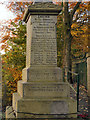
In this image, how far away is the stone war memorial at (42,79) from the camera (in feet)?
20.9

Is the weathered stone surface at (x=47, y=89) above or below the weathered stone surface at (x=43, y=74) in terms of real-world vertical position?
below

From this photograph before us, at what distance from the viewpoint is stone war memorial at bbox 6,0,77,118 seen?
20.9 ft

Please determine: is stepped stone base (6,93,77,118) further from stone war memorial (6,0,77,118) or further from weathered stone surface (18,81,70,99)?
weathered stone surface (18,81,70,99)

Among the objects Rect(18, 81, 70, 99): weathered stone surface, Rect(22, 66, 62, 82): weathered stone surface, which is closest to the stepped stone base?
Rect(18, 81, 70, 99): weathered stone surface

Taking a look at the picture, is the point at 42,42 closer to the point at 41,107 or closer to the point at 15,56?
the point at 41,107

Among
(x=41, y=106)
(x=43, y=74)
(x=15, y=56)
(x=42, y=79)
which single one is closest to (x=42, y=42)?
(x=43, y=74)

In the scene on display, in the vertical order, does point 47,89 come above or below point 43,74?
below

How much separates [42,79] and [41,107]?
1.05 m

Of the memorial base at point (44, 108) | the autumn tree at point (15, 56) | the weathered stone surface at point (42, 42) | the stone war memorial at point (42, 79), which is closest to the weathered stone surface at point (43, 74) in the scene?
the stone war memorial at point (42, 79)

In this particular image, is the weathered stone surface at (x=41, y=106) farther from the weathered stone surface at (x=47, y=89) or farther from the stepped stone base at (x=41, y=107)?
the weathered stone surface at (x=47, y=89)

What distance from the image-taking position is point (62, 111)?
21.1 ft

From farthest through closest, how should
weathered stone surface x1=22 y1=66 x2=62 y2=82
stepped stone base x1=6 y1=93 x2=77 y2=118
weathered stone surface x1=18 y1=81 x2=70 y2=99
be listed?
1. weathered stone surface x1=22 y1=66 x2=62 y2=82
2. weathered stone surface x1=18 y1=81 x2=70 y2=99
3. stepped stone base x1=6 y1=93 x2=77 y2=118

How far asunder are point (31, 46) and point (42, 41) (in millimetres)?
460

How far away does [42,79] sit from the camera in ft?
22.7
